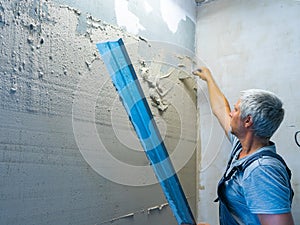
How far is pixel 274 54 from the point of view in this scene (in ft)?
5.88

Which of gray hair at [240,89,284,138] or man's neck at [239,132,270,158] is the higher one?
gray hair at [240,89,284,138]

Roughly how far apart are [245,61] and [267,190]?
108 centimetres

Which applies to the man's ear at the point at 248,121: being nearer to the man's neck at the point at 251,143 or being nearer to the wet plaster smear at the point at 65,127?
the man's neck at the point at 251,143

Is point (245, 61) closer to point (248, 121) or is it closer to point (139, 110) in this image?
point (248, 121)

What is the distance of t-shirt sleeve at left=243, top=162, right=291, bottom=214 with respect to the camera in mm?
1014

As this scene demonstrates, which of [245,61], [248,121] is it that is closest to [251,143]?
[248,121]

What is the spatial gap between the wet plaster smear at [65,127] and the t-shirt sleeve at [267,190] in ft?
1.96

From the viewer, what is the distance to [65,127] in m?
1.15

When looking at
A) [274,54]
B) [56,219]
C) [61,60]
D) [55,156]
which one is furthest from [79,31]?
[274,54]

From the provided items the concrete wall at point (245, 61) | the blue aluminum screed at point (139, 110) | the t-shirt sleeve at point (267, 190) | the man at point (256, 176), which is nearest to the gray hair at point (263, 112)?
the man at point (256, 176)

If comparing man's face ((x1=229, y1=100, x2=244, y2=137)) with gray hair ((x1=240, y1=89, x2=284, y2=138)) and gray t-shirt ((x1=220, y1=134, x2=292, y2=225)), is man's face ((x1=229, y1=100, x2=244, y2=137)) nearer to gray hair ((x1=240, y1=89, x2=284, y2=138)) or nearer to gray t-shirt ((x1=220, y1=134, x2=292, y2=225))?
gray hair ((x1=240, y1=89, x2=284, y2=138))

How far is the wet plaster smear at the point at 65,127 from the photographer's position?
975mm

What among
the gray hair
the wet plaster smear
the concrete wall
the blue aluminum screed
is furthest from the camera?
the concrete wall

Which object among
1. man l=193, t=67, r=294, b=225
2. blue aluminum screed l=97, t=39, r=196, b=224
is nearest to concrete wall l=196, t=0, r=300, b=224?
man l=193, t=67, r=294, b=225
